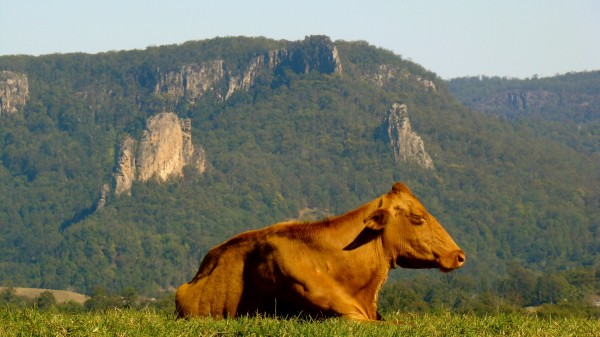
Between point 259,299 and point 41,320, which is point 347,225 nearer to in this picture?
point 259,299

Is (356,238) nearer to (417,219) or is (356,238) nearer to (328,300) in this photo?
(417,219)

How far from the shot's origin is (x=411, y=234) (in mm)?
14820

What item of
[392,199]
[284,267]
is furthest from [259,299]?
[392,199]

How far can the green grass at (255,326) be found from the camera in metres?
12.0

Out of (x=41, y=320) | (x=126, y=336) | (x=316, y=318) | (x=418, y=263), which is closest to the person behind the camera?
(x=126, y=336)

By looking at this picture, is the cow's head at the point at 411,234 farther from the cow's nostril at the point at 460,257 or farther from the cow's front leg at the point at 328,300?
the cow's front leg at the point at 328,300

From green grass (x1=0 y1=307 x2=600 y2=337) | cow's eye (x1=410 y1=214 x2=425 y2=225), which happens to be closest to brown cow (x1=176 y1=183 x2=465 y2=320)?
cow's eye (x1=410 y1=214 x2=425 y2=225)

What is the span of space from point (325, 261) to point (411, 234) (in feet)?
3.48

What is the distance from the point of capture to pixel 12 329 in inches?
474

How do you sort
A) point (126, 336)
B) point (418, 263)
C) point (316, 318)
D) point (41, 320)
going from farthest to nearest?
point (418, 263)
point (316, 318)
point (41, 320)
point (126, 336)

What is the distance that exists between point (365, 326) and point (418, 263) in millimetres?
2210

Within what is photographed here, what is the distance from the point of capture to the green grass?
12.0m

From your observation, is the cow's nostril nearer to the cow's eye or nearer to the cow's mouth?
the cow's mouth

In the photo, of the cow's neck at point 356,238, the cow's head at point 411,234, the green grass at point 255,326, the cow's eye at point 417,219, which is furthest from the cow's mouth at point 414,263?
the green grass at point 255,326
